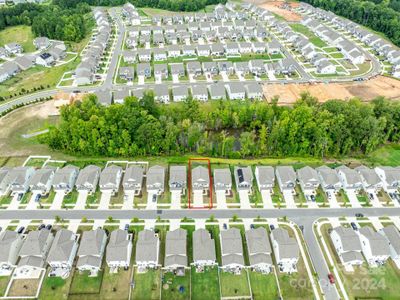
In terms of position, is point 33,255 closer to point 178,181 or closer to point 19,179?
point 19,179

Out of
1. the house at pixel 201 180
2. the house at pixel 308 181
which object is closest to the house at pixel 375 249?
the house at pixel 308 181

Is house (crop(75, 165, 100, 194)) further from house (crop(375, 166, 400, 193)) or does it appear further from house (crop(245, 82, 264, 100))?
house (crop(375, 166, 400, 193))

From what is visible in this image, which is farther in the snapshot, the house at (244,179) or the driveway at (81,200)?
the house at (244,179)

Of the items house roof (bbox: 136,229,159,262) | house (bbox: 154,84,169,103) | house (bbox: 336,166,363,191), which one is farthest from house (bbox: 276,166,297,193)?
house (bbox: 154,84,169,103)

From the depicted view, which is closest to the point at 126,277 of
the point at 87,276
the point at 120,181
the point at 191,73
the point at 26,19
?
the point at 87,276

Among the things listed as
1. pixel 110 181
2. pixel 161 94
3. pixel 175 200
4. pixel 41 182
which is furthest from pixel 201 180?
pixel 161 94

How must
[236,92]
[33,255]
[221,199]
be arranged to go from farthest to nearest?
[236,92]
[221,199]
[33,255]

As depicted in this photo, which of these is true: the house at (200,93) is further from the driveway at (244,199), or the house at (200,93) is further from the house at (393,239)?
the house at (393,239)
